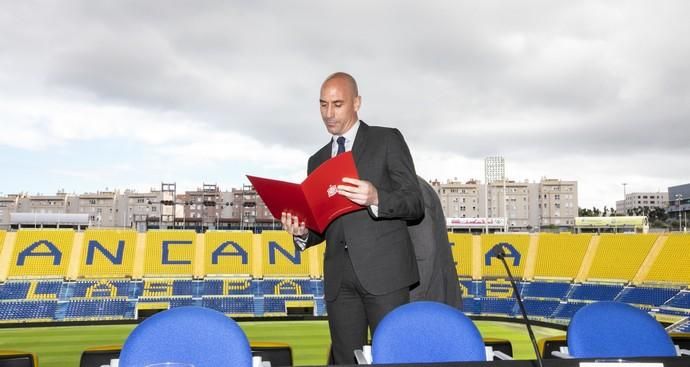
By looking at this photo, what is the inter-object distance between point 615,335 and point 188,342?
5.65ft

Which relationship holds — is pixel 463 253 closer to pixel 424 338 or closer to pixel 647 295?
pixel 647 295

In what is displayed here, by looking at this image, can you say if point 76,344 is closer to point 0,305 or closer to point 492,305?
point 0,305

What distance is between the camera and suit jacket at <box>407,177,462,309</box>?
3.13 metres

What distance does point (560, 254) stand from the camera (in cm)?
2742

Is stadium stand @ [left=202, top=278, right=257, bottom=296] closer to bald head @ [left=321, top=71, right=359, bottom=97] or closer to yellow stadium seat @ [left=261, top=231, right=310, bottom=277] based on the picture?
yellow stadium seat @ [left=261, top=231, right=310, bottom=277]

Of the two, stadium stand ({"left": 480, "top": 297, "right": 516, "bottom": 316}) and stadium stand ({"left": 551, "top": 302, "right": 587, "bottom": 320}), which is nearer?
stadium stand ({"left": 551, "top": 302, "right": 587, "bottom": 320})

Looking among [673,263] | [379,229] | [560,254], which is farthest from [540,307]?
[379,229]

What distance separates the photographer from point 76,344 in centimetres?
1694

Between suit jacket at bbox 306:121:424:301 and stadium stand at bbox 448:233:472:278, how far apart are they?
25.2 meters

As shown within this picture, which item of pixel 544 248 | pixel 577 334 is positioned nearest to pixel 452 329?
pixel 577 334

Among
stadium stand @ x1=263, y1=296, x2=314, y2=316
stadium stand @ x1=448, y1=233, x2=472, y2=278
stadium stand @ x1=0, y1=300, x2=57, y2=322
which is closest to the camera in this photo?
stadium stand @ x1=0, y1=300, x2=57, y2=322

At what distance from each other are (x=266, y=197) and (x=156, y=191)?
226 feet

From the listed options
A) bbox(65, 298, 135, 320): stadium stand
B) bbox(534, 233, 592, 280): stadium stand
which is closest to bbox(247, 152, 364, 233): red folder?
bbox(65, 298, 135, 320): stadium stand

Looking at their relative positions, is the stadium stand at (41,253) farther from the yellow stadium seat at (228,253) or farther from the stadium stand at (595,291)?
the stadium stand at (595,291)
